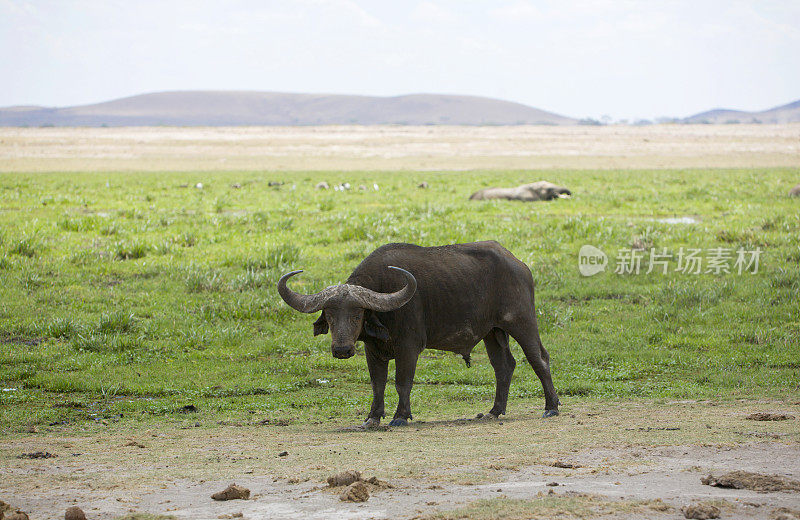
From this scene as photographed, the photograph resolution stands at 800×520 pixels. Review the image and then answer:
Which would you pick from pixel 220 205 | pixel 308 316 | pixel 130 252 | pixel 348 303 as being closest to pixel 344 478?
pixel 348 303

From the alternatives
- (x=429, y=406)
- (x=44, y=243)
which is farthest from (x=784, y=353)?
(x=44, y=243)

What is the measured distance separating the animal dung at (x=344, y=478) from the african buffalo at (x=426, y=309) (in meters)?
2.45

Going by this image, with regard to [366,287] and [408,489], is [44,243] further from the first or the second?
[408,489]

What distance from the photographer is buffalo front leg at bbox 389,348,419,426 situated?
29.8ft

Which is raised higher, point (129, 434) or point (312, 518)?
point (312, 518)

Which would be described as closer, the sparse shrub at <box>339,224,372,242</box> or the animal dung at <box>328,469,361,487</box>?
the animal dung at <box>328,469,361,487</box>

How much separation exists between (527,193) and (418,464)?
24509mm

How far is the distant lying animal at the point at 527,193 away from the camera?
30.3 meters

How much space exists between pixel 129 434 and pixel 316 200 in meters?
20.9

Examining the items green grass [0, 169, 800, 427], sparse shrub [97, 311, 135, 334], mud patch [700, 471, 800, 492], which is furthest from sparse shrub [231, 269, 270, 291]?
mud patch [700, 471, 800, 492]

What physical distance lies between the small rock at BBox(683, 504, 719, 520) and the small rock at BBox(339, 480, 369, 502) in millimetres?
1956

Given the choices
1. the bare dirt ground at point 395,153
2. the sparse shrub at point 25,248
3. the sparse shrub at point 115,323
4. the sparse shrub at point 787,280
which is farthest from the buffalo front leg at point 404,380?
the bare dirt ground at point 395,153

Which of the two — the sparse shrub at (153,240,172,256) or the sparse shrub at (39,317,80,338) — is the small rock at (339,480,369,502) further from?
→ the sparse shrub at (153,240,172,256)

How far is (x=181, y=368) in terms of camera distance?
39.1ft
